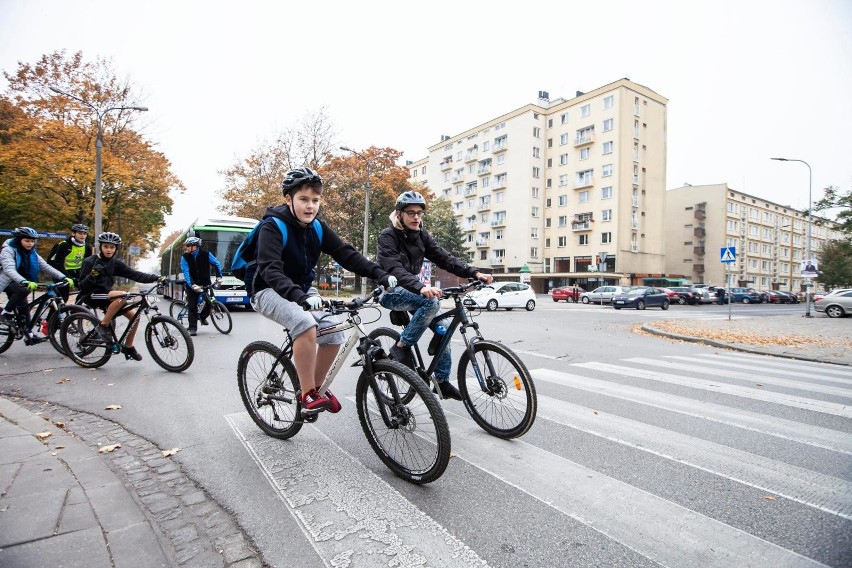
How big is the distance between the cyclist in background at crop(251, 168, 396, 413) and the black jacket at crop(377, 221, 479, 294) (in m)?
0.53

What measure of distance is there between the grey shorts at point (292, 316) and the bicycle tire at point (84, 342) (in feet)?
13.4

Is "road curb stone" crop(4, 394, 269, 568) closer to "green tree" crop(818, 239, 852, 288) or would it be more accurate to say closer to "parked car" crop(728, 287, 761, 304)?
"parked car" crop(728, 287, 761, 304)

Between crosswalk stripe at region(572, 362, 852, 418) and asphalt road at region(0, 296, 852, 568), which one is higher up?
asphalt road at region(0, 296, 852, 568)

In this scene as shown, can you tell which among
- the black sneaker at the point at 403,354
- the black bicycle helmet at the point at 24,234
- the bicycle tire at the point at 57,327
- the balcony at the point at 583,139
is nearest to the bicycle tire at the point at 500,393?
the black sneaker at the point at 403,354

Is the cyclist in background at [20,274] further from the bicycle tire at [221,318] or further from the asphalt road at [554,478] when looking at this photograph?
the bicycle tire at [221,318]

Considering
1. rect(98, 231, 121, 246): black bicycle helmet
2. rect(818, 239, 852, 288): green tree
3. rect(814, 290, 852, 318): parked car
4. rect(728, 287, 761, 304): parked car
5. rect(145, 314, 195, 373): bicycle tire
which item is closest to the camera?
rect(145, 314, 195, 373): bicycle tire

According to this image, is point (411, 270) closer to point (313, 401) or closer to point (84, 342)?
point (313, 401)

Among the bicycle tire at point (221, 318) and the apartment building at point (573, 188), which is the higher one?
the apartment building at point (573, 188)

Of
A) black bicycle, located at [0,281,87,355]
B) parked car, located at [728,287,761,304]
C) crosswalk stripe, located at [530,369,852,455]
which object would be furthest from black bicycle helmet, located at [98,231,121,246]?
parked car, located at [728,287,761,304]

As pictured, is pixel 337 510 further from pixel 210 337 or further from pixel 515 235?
pixel 515 235

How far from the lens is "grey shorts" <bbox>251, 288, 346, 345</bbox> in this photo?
317 centimetres

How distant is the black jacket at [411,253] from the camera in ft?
13.4

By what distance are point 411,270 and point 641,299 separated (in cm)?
2892

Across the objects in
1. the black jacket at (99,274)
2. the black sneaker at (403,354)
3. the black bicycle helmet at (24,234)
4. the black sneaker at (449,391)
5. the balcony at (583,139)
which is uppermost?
the balcony at (583,139)
